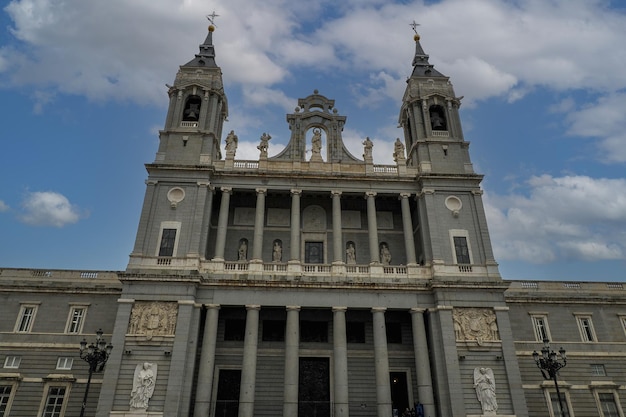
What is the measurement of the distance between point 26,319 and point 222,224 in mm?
14512

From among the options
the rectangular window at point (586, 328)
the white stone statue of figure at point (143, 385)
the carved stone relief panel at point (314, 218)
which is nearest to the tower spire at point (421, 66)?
the carved stone relief panel at point (314, 218)

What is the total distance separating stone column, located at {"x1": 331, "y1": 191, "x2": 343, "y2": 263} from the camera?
28.2 m

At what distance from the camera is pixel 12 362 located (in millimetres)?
27578

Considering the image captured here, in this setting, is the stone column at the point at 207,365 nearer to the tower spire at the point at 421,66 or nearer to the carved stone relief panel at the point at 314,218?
the carved stone relief panel at the point at 314,218

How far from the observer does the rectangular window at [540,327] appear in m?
29.7

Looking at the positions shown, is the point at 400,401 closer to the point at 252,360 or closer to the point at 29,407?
the point at 252,360

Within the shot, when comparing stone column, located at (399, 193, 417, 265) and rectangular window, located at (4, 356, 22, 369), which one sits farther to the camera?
stone column, located at (399, 193, 417, 265)

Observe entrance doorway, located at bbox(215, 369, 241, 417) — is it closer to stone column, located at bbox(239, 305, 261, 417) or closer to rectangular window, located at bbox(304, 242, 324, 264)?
stone column, located at bbox(239, 305, 261, 417)

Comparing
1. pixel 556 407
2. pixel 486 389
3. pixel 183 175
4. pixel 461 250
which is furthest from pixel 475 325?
pixel 183 175

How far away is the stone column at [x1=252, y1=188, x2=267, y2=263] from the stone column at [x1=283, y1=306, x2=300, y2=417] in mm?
4039

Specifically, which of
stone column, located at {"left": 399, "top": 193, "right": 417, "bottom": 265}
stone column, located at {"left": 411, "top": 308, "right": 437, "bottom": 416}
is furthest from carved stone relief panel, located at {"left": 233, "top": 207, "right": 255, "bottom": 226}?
stone column, located at {"left": 411, "top": 308, "right": 437, "bottom": 416}

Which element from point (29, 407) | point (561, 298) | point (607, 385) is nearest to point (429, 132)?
point (561, 298)

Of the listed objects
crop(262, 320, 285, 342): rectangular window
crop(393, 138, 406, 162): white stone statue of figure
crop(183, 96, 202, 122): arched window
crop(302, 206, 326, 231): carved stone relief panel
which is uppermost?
crop(183, 96, 202, 122): arched window

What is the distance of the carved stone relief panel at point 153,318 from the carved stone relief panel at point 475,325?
54.5 ft
